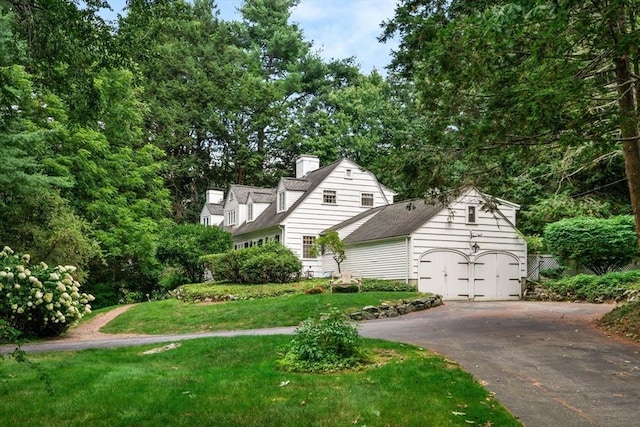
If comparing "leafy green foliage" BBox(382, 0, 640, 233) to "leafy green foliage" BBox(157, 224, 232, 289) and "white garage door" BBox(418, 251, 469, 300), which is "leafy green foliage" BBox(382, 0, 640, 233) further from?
"leafy green foliage" BBox(157, 224, 232, 289)

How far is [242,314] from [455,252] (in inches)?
385

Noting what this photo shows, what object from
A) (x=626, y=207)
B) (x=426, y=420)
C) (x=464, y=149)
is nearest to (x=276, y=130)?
(x=626, y=207)

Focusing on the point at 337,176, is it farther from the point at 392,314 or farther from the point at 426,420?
the point at 426,420

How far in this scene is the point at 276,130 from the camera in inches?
1838

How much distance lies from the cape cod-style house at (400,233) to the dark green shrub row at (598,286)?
293cm

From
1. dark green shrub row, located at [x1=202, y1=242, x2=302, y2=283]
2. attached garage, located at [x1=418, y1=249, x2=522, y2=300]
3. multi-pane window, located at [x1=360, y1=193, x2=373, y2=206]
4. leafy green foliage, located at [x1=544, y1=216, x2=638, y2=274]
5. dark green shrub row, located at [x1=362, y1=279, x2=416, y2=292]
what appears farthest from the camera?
multi-pane window, located at [x1=360, y1=193, x2=373, y2=206]

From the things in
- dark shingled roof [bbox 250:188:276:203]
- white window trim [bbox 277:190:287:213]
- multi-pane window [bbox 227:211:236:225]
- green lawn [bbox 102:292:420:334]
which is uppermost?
dark shingled roof [bbox 250:188:276:203]

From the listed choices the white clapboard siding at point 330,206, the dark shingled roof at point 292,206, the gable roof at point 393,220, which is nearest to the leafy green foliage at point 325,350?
the gable roof at point 393,220

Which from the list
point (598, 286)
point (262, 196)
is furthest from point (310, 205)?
point (598, 286)

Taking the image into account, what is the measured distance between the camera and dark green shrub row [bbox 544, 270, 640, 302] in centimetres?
1933

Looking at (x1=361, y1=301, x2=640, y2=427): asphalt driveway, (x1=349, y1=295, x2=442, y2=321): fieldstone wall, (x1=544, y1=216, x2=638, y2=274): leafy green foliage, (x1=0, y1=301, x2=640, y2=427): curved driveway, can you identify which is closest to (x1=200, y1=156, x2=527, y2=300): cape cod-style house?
(x1=544, y1=216, x2=638, y2=274): leafy green foliage

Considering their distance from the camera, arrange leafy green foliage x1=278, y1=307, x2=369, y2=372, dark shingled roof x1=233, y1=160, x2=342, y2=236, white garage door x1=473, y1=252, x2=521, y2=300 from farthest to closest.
Answer: dark shingled roof x1=233, y1=160, x2=342, y2=236 → white garage door x1=473, y1=252, x2=521, y2=300 → leafy green foliage x1=278, y1=307, x2=369, y2=372

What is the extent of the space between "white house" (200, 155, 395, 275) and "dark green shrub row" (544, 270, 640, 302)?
11.7m

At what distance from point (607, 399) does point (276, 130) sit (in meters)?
41.1
